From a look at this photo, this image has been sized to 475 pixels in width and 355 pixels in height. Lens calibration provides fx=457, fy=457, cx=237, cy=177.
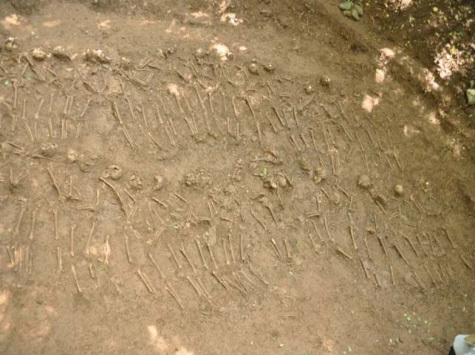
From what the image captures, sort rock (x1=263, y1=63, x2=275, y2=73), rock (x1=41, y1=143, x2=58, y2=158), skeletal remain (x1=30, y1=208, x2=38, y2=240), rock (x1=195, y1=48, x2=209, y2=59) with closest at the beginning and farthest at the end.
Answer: skeletal remain (x1=30, y1=208, x2=38, y2=240) → rock (x1=41, y1=143, x2=58, y2=158) → rock (x1=195, y1=48, x2=209, y2=59) → rock (x1=263, y1=63, x2=275, y2=73)

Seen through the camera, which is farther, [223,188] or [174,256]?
[223,188]

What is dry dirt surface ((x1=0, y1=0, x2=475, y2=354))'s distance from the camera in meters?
3.79

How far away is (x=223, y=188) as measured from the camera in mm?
4395

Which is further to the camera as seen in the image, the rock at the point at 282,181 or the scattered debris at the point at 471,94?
the scattered debris at the point at 471,94

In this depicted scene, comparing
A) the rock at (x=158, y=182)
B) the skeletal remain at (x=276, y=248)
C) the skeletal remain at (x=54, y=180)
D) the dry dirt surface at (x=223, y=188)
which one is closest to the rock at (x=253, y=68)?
the dry dirt surface at (x=223, y=188)

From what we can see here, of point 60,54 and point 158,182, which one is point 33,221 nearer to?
point 158,182

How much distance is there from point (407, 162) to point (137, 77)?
2.97 metres

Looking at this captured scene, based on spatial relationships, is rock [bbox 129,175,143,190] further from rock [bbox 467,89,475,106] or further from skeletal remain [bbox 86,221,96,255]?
rock [bbox 467,89,475,106]

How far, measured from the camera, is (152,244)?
13.2ft

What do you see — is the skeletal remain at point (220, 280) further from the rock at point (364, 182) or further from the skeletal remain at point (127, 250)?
the rock at point (364, 182)

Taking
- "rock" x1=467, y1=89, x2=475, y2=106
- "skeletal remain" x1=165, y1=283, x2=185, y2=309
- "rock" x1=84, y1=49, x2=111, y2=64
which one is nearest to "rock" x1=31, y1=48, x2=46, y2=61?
"rock" x1=84, y1=49, x2=111, y2=64

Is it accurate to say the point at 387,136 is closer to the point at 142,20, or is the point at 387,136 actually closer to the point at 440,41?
the point at 440,41

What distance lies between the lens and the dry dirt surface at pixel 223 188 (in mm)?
3785

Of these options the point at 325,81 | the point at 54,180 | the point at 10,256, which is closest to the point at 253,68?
the point at 325,81
